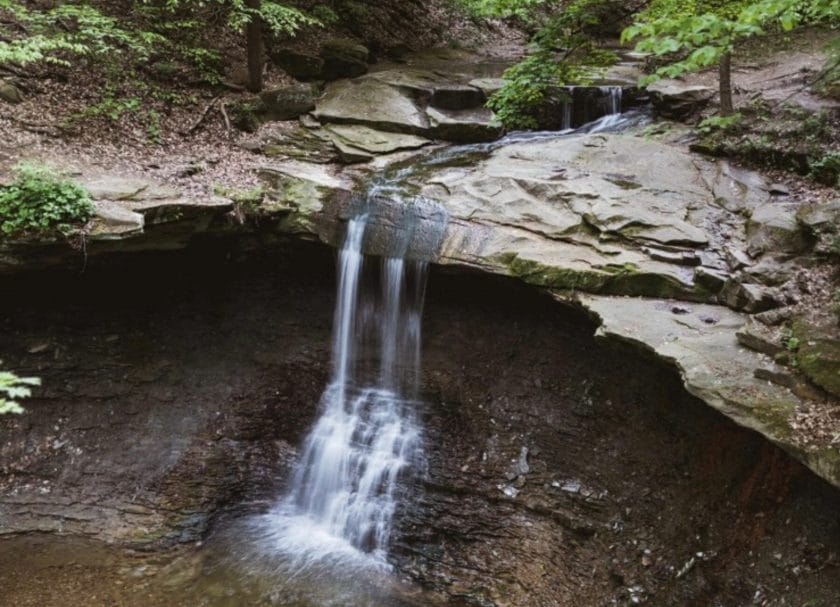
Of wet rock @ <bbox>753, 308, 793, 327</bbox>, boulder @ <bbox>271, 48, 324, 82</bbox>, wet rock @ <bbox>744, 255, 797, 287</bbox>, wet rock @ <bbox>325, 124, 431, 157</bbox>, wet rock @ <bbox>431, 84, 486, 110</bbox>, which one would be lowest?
wet rock @ <bbox>753, 308, 793, 327</bbox>

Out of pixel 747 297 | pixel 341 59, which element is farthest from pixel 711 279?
pixel 341 59

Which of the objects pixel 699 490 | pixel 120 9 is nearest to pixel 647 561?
pixel 699 490

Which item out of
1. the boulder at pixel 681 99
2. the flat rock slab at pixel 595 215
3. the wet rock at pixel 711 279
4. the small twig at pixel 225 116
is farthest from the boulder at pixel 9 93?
the boulder at pixel 681 99

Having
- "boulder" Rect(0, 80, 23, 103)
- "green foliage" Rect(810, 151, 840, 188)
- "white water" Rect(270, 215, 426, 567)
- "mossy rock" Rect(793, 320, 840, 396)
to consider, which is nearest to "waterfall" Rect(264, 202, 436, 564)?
"white water" Rect(270, 215, 426, 567)

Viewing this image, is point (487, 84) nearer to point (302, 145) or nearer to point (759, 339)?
point (302, 145)

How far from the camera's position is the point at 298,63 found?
12562 millimetres

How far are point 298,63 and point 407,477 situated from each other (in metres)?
9.28

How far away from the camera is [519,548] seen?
22.3ft

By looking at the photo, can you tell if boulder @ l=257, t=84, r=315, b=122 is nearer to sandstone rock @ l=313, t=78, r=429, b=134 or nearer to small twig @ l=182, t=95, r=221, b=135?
sandstone rock @ l=313, t=78, r=429, b=134

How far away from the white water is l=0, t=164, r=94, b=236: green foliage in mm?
3474

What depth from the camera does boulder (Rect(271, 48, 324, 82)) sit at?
1255 cm

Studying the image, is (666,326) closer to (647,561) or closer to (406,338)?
(647,561)

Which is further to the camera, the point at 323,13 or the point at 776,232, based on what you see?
the point at 323,13

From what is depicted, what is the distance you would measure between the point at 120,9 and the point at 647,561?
41.5 ft
